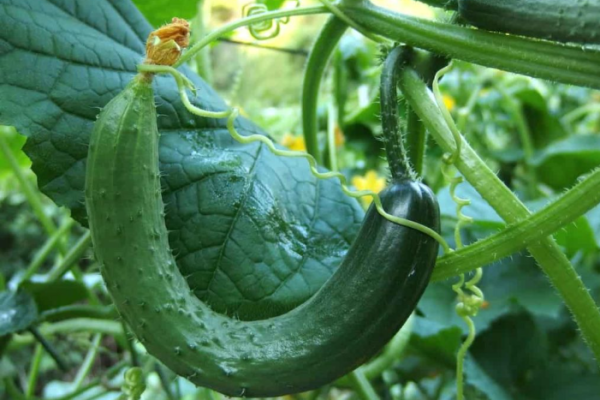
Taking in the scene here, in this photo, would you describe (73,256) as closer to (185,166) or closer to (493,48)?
(185,166)

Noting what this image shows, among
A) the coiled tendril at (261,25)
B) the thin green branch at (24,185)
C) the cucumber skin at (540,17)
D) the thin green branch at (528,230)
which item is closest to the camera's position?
the cucumber skin at (540,17)

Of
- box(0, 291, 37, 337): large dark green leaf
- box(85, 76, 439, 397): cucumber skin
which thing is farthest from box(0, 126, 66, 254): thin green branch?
box(85, 76, 439, 397): cucumber skin

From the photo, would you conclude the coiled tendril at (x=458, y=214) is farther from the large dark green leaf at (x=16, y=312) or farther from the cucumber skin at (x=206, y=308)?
the large dark green leaf at (x=16, y=312)

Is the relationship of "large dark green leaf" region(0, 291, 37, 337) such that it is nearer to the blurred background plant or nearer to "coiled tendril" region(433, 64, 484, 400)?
the blurred background plant

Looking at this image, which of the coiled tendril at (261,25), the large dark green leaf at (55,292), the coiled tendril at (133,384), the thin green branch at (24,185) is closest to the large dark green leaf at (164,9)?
the coiled tendril at (261,25)

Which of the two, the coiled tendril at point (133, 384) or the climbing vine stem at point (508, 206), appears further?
the coiled tendril at point (133, 384)

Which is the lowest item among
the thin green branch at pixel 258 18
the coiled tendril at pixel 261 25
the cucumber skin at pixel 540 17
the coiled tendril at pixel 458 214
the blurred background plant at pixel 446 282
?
the blurred background plant at pixel 446 282

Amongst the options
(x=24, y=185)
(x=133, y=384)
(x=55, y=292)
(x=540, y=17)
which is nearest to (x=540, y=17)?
(x=540, y=17)
